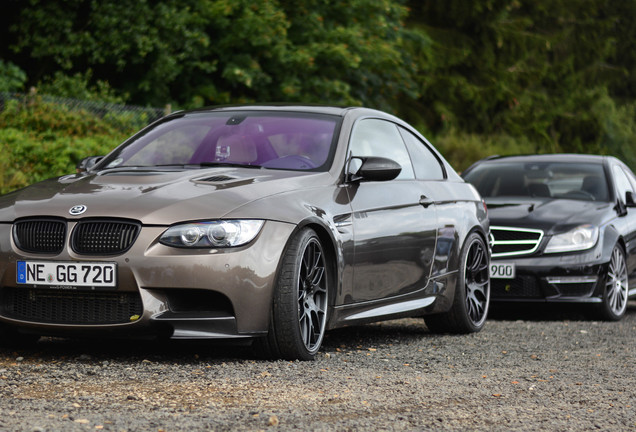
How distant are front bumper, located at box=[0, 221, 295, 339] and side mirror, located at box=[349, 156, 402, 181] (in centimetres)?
102

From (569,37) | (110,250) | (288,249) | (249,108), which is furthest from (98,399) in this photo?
(569,37)

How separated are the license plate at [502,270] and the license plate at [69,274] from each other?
5011 millimetres

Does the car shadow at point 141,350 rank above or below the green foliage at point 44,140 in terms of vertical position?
above

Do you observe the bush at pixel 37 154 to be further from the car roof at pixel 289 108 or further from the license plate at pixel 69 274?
the license plate at pixel 69 274

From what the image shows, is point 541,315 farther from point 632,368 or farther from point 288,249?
point 288,249

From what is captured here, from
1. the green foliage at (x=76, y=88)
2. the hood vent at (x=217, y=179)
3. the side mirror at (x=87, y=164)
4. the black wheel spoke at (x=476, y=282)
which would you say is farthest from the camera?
the green foliage at (x=76, y=88)

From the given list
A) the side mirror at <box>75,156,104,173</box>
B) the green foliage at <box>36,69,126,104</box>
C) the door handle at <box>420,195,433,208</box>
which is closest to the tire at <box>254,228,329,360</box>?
the door handle at <box>420,195,433,208</box>

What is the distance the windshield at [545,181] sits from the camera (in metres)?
10.7

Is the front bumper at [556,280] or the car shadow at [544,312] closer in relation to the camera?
the front bumper at [556,280]

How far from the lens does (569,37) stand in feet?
123

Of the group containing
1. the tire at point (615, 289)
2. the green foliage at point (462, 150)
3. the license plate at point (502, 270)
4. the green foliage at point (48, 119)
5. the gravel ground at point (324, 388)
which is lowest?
the green foliage at point (462, 150)

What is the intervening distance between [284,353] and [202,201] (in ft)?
3.05

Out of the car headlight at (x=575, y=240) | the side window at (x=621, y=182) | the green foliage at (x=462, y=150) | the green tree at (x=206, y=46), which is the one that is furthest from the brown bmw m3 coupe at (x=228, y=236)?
the green foliage at (x=462, y=150)

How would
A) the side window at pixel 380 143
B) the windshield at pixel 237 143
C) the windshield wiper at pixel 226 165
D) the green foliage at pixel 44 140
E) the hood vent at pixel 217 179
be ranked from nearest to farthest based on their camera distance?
the hood vent at pixel 217 179, the windshield wiper at pixel 226 165, the windshield at pixel 237 143, the side window at pixel 380 143, the green foliage at pixel 44 140
